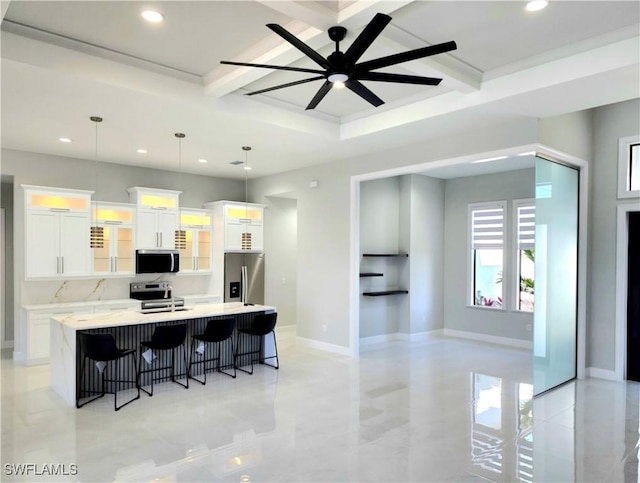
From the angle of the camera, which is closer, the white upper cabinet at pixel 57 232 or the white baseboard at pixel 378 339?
the white upper cabinet at pixel 57 232

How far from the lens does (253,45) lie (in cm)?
380

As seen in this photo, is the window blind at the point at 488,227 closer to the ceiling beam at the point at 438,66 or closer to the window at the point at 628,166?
the window at the point at 628,166

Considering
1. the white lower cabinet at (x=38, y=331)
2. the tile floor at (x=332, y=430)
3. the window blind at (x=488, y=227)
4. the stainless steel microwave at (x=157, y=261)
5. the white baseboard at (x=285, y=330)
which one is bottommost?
the white baseboard at (x=285, y=330)

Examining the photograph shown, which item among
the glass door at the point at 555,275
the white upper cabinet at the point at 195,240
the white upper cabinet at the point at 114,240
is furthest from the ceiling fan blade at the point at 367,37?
the white upper cabinet at the point at 195,240

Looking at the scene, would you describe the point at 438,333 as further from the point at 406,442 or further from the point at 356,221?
the point at 406,442

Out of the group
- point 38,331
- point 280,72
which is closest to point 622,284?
point 280,72

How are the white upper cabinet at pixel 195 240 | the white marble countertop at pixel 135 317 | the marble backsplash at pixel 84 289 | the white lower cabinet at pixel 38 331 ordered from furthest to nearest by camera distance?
the white upper cabinet at pixel 195 240
the marble backsplash at pixel 84 289
the white lower cabinet at pixel 38 331
the white marble countertop at pixel 135 317

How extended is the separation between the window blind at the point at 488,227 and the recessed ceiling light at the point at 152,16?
21.9 ft

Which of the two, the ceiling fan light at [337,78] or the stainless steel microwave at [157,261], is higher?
the ceiling fan light at [337,78]

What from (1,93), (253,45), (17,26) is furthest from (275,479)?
(1,93)

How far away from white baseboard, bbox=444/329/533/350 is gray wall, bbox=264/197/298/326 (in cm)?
323

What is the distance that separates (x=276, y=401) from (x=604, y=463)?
3.04 metres

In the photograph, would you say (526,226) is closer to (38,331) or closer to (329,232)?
(329,232)

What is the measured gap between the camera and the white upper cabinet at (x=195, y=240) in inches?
316
